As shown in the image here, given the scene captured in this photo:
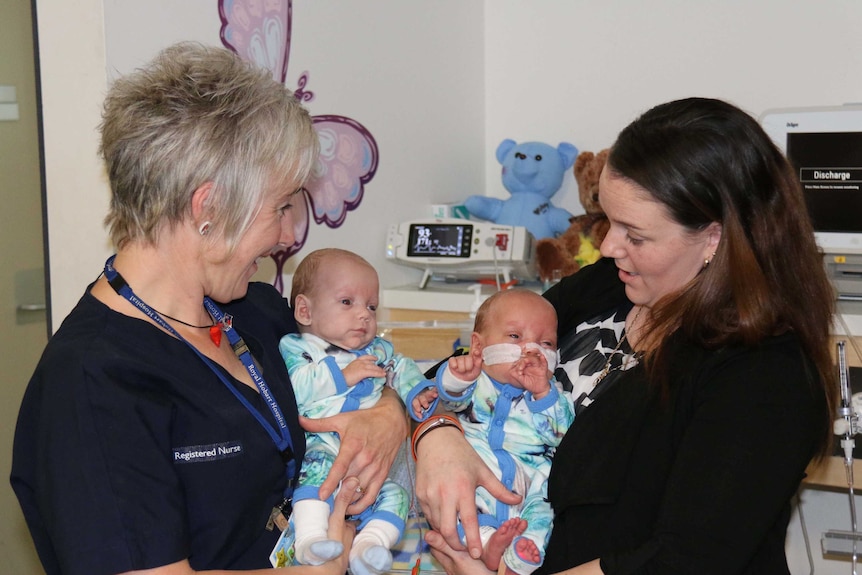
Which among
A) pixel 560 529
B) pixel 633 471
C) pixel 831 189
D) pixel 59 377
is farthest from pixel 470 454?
pixel 831 189

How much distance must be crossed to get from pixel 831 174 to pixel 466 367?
144cm

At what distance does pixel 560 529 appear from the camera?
5.19 feet

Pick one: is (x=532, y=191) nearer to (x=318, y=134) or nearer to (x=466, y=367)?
(x=318, y=134)

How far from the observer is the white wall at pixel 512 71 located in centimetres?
293

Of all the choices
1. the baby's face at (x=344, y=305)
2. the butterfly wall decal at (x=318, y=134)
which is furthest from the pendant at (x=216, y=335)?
the butterfly wall decal at (x=318, y=134)

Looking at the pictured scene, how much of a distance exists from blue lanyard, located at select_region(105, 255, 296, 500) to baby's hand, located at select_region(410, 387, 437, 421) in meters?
0.32

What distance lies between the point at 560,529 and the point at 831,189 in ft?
4.96

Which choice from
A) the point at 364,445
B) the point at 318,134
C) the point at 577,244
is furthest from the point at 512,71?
the point at 364,445

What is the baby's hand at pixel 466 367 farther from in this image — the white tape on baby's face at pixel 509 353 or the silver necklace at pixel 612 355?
the silver necklace at pixel 612 355

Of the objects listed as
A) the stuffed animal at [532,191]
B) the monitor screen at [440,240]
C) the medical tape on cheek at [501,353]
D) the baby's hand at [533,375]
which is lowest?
the baby's hand at [533,375]

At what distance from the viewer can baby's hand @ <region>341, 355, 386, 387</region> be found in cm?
172

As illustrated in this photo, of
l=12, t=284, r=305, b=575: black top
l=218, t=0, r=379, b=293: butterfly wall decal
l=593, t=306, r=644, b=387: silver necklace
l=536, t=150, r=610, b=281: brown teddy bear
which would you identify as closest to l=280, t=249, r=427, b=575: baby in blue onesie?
l=12, t=284, r=305, b=575: black top

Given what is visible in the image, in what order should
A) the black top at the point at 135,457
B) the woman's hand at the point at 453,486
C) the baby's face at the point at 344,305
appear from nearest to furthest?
the black top at the point at 135,457 < the woman's hand at the point at 453,486 < the baby's face at the point at 344,305

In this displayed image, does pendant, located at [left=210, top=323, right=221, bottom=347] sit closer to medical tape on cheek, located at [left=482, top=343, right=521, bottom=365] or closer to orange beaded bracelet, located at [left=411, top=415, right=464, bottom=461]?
orange beaded bracelet, located at [left=411, top=415, right=464, bottom=461]
